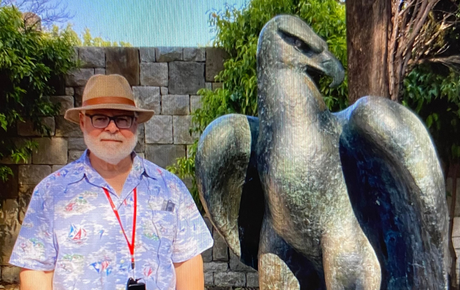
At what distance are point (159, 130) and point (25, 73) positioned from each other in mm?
1087

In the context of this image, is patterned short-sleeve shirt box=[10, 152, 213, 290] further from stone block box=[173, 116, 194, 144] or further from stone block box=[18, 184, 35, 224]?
stone block box=[18, 184, 35, 224]

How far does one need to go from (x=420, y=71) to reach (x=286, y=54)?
205 centimetres

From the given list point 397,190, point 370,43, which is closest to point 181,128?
point 370,43

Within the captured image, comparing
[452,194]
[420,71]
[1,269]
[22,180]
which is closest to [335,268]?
[420,71]

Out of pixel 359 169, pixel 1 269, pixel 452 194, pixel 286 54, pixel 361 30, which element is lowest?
pixel 1 269

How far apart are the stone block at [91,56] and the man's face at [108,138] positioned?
2.42m

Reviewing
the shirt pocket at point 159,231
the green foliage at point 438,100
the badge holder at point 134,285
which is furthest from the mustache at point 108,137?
the green foliage at point 438,100

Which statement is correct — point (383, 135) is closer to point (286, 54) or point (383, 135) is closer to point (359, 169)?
point (359, 169)

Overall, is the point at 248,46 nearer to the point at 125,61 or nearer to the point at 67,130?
the point at 125,61

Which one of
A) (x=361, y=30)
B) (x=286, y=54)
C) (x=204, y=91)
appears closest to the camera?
(x=286, y=54)

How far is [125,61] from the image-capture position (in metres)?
3.46

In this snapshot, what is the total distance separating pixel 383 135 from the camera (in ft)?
3.02

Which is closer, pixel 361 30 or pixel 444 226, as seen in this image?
pixel 444 226

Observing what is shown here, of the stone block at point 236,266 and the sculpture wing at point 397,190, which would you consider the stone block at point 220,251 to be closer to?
the stone block at point 236,266
